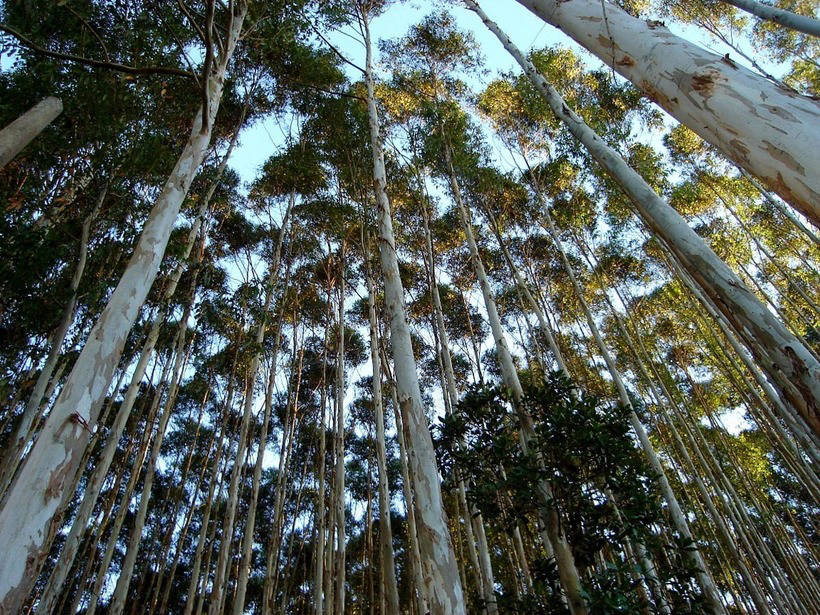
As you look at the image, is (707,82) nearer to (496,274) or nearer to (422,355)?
(496,274)

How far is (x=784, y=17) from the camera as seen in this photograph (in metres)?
1.83

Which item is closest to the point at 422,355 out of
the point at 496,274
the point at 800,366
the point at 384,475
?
the point at 496,274

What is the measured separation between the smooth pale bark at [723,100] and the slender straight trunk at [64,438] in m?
2.67

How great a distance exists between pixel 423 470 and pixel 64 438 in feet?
6.48

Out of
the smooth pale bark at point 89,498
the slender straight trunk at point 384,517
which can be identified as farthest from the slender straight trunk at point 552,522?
the smooth pale bark at point 89,498

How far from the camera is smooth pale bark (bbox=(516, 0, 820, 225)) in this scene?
907mm

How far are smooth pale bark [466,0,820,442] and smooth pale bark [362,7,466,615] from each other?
6.31ft

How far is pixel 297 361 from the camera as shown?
12438mm

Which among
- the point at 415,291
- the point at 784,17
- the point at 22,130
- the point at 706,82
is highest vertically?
the point at 415,291

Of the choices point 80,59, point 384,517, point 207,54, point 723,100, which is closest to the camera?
point 723,100

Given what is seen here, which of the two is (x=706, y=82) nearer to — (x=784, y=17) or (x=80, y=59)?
(x=784, y=17)

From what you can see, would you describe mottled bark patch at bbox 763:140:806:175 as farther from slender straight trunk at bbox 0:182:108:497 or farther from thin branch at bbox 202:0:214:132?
slender straight trunk at bbox 0:182:108:497

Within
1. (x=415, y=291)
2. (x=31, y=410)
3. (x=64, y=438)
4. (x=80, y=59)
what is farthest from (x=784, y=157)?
(x=415, y=291)

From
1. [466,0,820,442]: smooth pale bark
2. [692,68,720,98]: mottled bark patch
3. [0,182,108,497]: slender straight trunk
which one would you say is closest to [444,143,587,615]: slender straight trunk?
[466,0,820,442]: smooth pale bark
